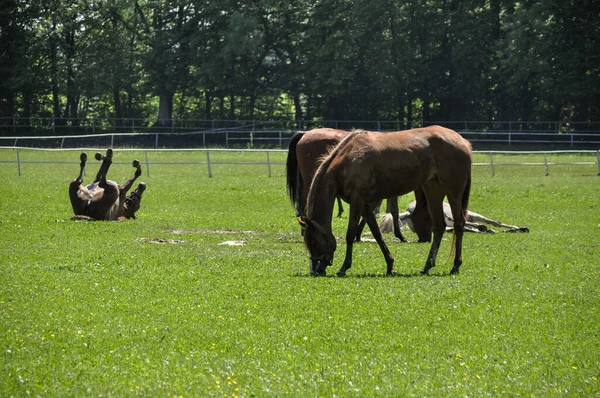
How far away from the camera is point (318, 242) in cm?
1246

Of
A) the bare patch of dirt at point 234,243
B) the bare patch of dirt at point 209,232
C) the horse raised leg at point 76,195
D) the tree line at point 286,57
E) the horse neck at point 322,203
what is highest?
the tree line at point 286,57

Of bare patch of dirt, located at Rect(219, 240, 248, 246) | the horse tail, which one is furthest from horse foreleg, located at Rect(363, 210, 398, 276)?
bare patch of dirt, located at Rect(219, 240, 248, 246)

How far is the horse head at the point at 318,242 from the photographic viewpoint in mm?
12430

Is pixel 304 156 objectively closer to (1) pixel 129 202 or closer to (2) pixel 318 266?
(2) pixel 318 266

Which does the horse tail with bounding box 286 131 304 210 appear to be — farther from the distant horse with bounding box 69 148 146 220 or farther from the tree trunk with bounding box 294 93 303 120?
the tree trunk with bounding box 294 93 303 120

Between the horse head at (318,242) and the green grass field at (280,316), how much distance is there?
1.17 feet

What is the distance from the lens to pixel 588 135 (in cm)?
5200

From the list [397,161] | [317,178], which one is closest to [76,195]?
[317,178]

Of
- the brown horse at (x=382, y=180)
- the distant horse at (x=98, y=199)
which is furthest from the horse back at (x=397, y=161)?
the distant horse at (x=98, y=199)

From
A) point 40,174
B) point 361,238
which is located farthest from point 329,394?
point 40,174

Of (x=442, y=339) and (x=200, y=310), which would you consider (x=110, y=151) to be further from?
(x=442, y=339)

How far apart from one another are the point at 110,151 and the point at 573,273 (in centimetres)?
934

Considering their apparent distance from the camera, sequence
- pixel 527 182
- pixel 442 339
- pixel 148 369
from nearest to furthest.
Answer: pixel 148 369
pixel 442 339
pixel 527 182

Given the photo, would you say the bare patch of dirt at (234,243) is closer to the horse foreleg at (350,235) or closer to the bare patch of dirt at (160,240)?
the bare patch of dirt at (160,240)
